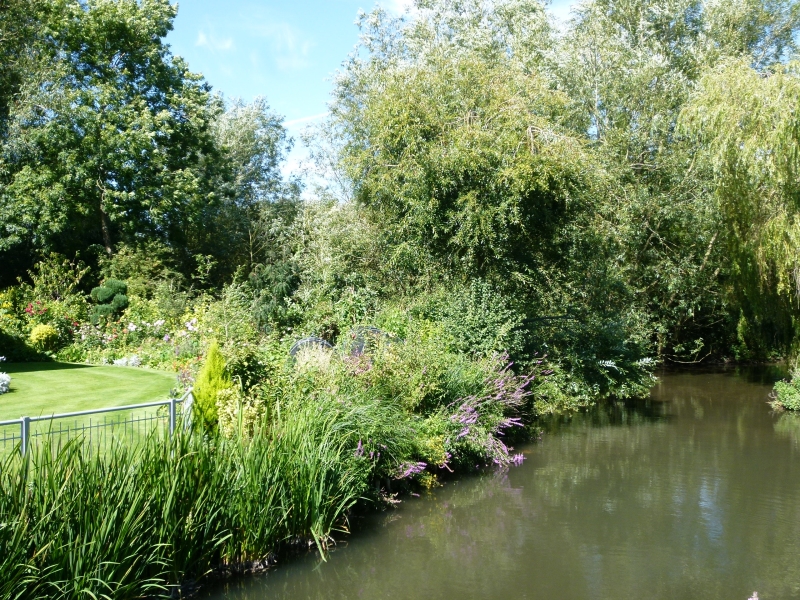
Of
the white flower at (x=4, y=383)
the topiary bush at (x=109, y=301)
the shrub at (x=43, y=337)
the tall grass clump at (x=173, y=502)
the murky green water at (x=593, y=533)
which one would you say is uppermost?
the topiary bush at (x=109, y=301)

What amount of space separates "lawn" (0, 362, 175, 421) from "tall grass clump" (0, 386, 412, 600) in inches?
175

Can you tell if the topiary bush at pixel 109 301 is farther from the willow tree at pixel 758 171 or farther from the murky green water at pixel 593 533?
the willow tree at pixel 758 171

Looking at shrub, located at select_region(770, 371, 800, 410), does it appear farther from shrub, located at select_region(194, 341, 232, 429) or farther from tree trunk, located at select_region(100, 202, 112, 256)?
tree trunk, located at select_region(100, 202, 112, 256)

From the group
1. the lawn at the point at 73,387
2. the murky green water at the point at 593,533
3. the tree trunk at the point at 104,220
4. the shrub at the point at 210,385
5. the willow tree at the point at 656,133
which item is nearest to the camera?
the murky green water at the point at 593,533

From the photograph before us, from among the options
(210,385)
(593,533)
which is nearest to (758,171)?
(593,533)

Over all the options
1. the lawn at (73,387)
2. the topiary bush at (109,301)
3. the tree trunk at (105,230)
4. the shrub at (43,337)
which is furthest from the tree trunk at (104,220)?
the lawn at (73,387)

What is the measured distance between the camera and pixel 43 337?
16.8 metres

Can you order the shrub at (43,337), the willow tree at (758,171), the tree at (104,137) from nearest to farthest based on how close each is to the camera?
the willow tree at (758,171) → the shrub at (43,337) → the tree at (104,137)

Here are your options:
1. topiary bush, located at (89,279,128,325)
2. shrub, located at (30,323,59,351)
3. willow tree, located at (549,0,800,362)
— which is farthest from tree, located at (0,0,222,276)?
willow tree, located at (549,0,800,362)

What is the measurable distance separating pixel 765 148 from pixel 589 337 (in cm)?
571

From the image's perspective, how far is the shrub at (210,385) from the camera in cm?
877

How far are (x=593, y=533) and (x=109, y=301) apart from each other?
1511cm

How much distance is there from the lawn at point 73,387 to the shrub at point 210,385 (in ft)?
11.9

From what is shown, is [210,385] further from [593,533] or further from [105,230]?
[105,230]
